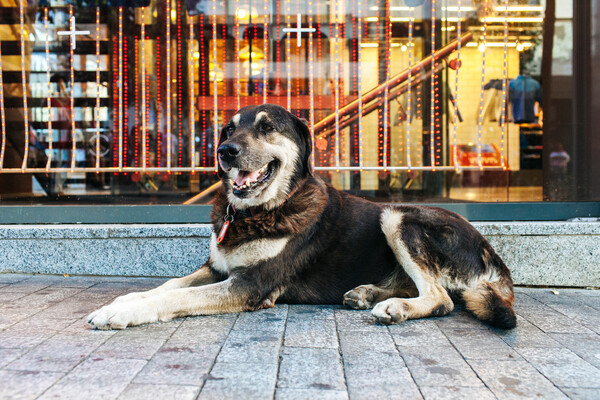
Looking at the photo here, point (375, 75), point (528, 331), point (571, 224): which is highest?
point (375, 75)

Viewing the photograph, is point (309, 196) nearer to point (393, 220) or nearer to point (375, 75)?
point (393, 220)

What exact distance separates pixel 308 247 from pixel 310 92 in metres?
Answer: 2.60

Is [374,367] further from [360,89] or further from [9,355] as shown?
[360,89]

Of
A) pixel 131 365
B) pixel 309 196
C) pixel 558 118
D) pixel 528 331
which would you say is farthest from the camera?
pixel 558 118

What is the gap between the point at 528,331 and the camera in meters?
3.25

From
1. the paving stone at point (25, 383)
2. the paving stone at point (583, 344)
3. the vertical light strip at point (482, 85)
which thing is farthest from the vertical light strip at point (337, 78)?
the paving stone at point (25, 383)

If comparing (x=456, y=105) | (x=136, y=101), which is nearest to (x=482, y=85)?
(x=456, y=105)

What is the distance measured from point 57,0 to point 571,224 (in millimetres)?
6044

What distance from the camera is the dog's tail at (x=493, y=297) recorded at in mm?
3189

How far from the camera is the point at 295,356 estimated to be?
8.65ft


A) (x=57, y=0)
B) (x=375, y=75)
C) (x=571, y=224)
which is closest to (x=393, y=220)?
(x=571, y=224)

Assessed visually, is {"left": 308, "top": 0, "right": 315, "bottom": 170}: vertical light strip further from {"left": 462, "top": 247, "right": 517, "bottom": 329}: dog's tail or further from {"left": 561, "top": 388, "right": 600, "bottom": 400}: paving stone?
{"left": 561, "top": 388, "right": 600, "bottom": 400}: paving stone

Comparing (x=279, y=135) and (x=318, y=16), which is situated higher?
(x=318, y=16)

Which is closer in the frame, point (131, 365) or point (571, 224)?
point (131, 365)
